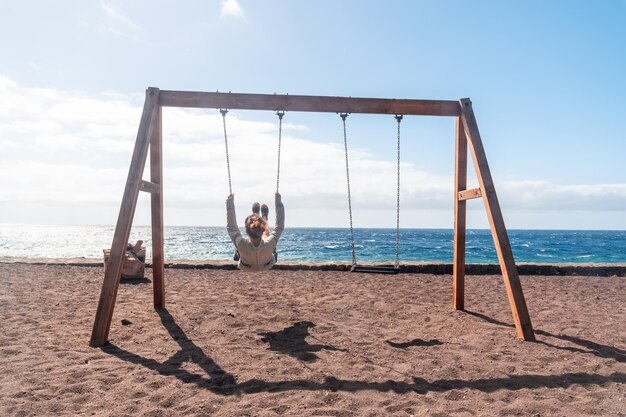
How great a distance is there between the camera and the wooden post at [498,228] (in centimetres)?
511

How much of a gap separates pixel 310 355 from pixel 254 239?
171 cm

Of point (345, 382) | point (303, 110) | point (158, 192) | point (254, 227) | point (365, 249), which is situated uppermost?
point (303, 110)

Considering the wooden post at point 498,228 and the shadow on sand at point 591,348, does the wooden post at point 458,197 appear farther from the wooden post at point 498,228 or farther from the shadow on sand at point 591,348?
the shadow on sand at point 591,348

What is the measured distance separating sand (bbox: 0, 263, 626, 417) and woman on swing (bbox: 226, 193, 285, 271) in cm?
74

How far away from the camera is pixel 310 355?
4.50m

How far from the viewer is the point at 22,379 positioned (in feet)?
12.2

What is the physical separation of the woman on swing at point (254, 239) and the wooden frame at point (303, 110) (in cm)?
111

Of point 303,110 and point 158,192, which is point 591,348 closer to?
point 303,110

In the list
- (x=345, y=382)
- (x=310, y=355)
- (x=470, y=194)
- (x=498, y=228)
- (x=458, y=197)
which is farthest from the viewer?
(x=458, y=197)

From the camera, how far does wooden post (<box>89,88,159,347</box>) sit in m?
4.79

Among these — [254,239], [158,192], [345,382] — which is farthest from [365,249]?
[345,382]

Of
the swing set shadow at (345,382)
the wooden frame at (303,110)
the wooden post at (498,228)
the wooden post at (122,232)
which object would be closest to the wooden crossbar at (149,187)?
the wooden frame at (303,110)

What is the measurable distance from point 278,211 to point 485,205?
2.49m

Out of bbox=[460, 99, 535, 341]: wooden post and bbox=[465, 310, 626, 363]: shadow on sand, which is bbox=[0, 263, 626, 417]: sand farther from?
bbox=[460, 99, 535, 341]: wooden post
